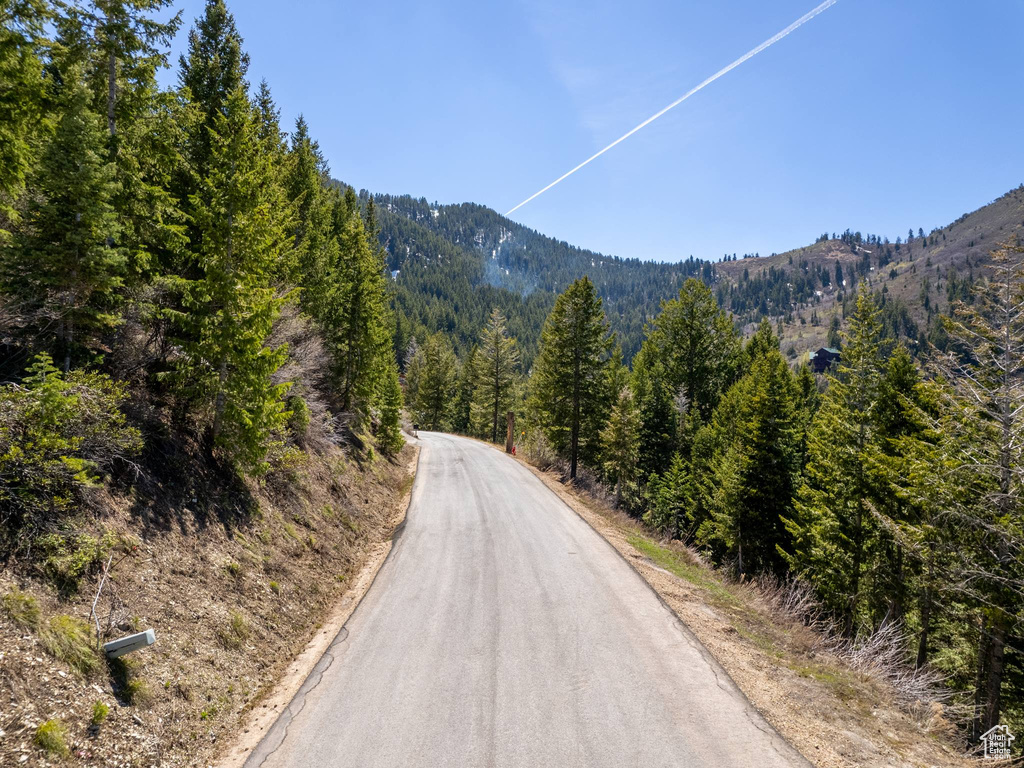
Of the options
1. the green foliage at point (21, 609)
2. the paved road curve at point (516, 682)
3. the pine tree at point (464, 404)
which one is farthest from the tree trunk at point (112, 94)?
the pine tree at point (464, 404)

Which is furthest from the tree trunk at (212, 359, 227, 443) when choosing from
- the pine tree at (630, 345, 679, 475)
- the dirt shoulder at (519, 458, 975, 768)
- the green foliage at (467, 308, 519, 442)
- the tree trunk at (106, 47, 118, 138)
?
the green foliage at (467, 308, 519, 442)

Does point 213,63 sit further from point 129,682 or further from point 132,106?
point 129,682

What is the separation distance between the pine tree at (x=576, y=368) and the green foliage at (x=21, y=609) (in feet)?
87.2

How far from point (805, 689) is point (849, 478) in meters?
11.8

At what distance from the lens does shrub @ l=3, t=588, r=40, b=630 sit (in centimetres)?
546

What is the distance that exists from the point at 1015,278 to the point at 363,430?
91.1ft

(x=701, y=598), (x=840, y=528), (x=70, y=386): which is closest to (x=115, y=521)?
(x=70, y=386)

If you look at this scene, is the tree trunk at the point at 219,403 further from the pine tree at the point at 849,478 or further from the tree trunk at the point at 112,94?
the pine tree at the point at 849,478

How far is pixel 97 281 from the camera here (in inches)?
353

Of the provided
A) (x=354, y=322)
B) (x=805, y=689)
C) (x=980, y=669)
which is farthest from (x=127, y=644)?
(x=354, y=322)

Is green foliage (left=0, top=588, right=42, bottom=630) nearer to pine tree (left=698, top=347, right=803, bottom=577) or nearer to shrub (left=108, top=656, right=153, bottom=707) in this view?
shrub (left=108, top=656, right=153, bottom=707)

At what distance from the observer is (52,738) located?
16.0ft

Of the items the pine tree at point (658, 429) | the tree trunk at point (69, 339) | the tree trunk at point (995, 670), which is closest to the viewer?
the tree trunk at point (69, 339)

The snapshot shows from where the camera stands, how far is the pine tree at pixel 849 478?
55.9 ft
